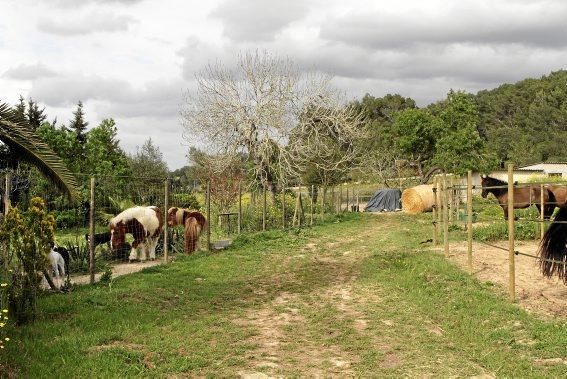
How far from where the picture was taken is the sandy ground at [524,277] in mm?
8211

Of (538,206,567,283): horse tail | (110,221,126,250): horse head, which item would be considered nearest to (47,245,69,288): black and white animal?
(110,221,126,250): horse head

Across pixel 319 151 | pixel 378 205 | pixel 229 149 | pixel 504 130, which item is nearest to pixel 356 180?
pixel 378 205

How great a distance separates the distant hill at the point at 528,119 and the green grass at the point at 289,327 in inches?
2118

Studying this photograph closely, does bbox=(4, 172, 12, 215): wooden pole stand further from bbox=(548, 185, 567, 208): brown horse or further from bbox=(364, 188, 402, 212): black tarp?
bbox=(364, 188, 402, 212): black tarp

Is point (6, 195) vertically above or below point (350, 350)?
above

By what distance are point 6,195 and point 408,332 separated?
6393mm

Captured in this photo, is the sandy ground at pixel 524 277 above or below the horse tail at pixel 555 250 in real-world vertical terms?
below

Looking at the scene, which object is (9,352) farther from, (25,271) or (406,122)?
(406,122)

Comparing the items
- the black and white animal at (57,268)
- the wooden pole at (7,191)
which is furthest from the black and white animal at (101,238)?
the wooden pole at (7,191)

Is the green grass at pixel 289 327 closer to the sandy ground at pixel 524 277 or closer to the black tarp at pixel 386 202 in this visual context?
the sandy ground at pixel 524 277

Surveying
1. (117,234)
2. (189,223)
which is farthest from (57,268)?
(189,223)

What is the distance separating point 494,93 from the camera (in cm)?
8656

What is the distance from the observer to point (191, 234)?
14648mm

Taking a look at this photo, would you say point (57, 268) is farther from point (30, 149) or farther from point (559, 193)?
point (559, 193)
